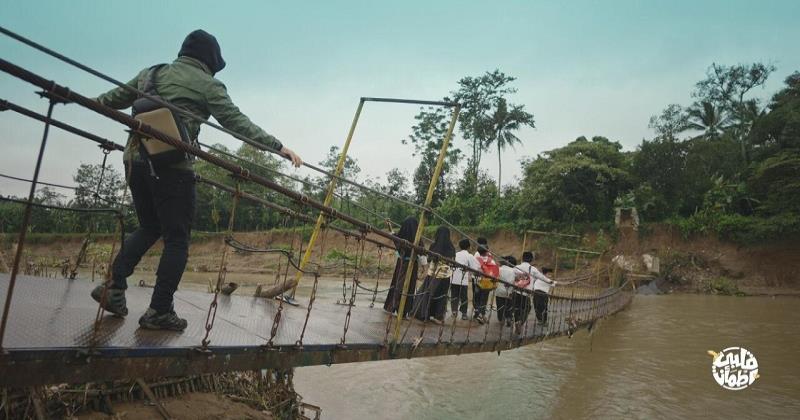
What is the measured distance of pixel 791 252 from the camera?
1856cm

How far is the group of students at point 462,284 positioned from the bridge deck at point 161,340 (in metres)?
0.71

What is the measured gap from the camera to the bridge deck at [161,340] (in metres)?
1.69

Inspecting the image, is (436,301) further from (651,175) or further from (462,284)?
(651,175)

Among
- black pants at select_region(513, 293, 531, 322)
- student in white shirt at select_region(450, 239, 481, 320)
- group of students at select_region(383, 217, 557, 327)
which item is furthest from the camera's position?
student in white shirt at select_region(450, 239, 481, 320)

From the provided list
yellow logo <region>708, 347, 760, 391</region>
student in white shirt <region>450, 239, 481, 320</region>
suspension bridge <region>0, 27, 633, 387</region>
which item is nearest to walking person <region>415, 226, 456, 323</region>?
student in white shirt <region>450, 239, 481, 320</region>

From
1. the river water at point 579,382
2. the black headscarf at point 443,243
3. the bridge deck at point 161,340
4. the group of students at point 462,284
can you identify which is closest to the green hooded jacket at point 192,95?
the bridge deck at point 161,340

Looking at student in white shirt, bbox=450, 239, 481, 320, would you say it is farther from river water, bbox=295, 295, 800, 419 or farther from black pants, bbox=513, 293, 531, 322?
river water, bbox=295, 295, 800, 419

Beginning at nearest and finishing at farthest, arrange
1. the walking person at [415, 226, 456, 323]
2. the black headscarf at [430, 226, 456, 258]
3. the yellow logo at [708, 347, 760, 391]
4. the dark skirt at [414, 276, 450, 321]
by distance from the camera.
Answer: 1. the dark skirt at [414, 276, 450, 321]
2. the walking person at [415, 226, 456, 323]
3. the black headscarf at [430, 226, 456, 258]
4. the yellow logo at [708, 347, 760, 391]

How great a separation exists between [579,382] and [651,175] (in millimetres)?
17517

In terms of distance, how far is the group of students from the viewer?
4.84 metres

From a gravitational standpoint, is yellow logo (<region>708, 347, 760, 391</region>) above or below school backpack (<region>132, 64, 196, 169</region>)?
below

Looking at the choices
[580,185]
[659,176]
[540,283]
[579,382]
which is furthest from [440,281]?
[659,176]

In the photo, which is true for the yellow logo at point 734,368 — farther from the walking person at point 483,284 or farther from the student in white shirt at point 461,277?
the student in white shirt at point 461,277

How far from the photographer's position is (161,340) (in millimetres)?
2070
